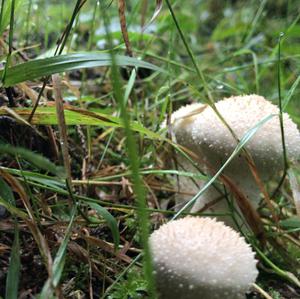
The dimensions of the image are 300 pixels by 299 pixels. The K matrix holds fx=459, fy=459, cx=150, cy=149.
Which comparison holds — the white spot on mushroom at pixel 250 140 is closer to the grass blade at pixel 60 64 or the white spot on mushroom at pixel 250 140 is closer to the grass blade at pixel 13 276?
the grass blade at pixel 60 64

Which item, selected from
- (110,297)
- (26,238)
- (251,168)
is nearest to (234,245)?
(110,297)

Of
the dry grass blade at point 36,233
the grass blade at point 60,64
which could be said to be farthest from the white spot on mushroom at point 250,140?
the dry grass blade at point 36,233

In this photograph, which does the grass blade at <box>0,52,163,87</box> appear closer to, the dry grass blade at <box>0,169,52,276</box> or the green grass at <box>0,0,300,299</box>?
the green grass at <box>0,0,300,299</box>

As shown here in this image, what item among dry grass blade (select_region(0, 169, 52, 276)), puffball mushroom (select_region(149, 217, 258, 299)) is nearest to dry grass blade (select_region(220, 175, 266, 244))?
puffball mushroom (select_region(149, 217, 258, 299))

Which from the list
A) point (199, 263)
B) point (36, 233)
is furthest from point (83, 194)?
point (199, 263)

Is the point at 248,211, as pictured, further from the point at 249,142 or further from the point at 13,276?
the point at 13,276

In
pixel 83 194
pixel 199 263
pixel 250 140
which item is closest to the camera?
pixel 199 263
